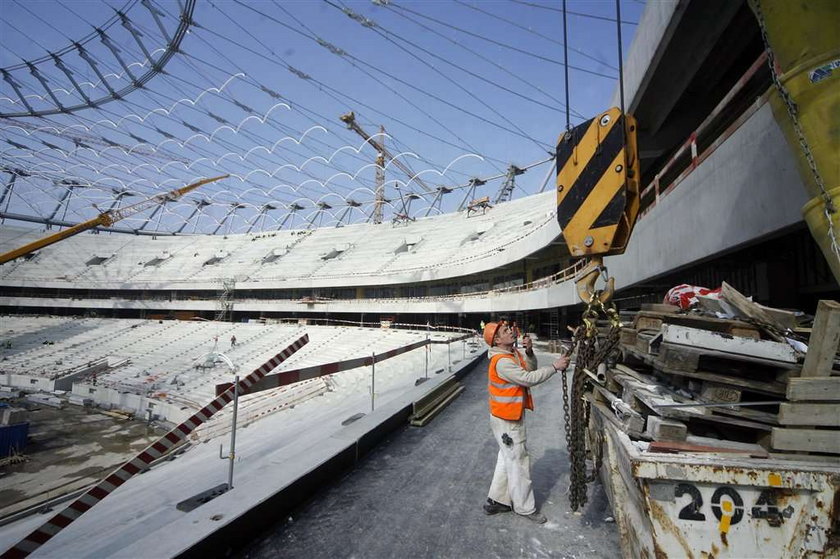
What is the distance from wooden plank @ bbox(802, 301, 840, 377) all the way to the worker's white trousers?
1918 millimetres

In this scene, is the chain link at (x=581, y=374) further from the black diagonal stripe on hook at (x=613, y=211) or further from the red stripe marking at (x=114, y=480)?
the red stripe marking at (x=114, y=480)

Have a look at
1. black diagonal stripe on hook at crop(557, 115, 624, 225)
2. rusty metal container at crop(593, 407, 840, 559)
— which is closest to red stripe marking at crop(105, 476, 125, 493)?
rusty metal container at crop(593, 407, 840, 559)

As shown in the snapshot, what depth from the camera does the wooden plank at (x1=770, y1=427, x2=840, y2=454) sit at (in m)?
1.83

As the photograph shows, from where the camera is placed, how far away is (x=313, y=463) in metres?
3.66

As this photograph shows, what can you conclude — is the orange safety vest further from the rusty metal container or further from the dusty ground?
the dusty ground

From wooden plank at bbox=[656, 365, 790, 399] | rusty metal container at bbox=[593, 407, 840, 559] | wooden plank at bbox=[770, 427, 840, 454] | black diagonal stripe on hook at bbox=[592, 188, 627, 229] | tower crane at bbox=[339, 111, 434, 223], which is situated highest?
tower crane at bbox=[339, 111, 434, 223]

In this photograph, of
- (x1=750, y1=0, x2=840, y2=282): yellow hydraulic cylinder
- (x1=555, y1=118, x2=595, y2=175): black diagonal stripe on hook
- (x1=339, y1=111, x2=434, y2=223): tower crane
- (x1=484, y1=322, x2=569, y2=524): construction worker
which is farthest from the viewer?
(x1=339, y1=111, x2=434, y2=223): tower crane

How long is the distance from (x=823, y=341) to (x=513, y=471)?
2290 millimetres

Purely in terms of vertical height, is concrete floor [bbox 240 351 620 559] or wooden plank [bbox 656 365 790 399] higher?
wooden plank [bbox 656 365 790 399]

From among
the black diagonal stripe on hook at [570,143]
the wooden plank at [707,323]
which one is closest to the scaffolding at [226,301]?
the black diagonal stripe on hook at [570,143]

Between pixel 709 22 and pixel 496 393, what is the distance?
563cm

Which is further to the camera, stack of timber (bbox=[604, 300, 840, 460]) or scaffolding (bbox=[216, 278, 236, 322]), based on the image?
scaffolding (bbox=[216, 278, 236, 322])

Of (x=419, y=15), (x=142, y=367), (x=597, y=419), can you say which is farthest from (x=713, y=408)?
(x=142, y=367)

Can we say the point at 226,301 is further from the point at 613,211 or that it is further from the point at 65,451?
the point at 613,211
